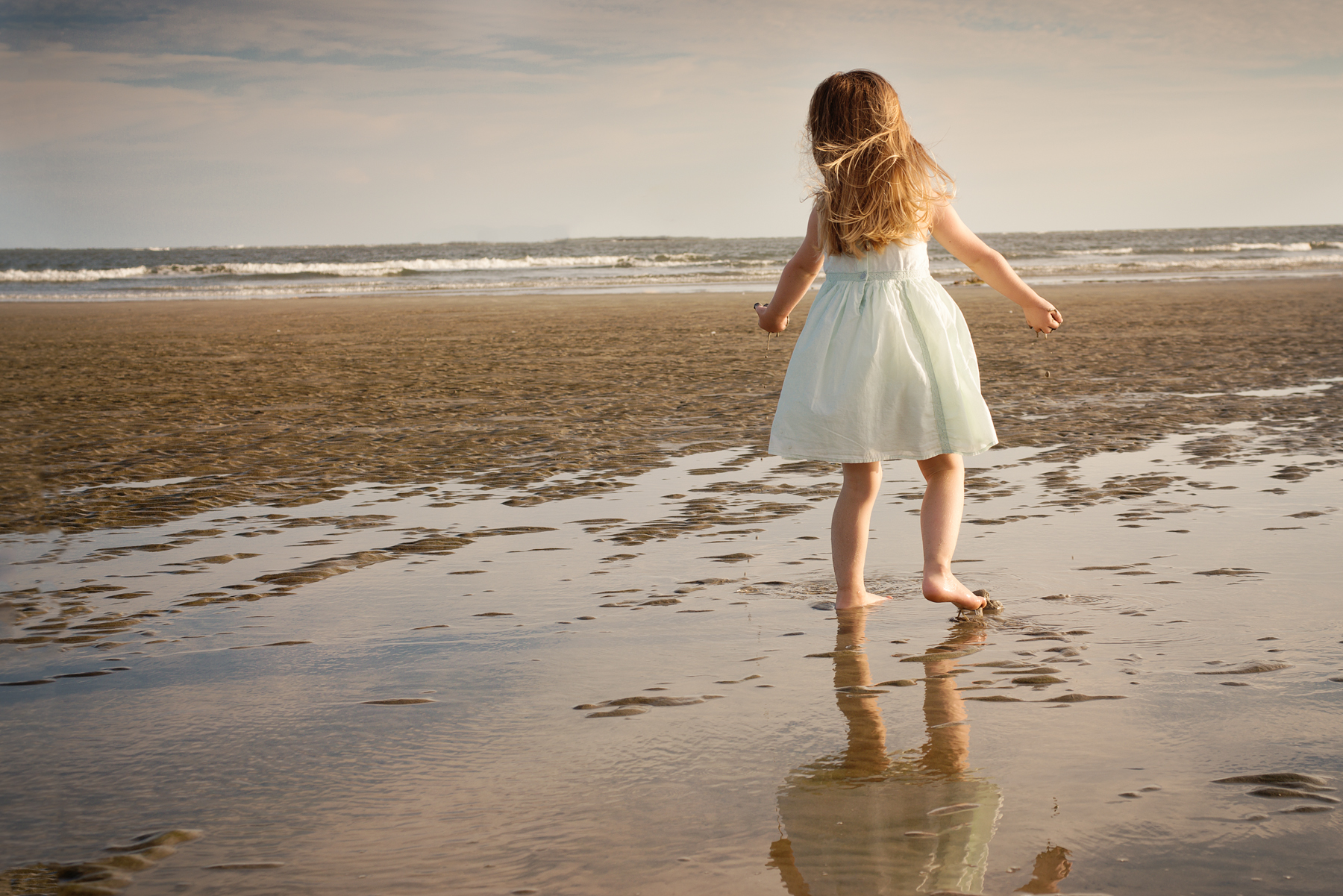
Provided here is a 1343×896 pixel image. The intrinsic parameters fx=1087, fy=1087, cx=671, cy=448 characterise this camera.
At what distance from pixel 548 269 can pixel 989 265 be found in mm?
37824

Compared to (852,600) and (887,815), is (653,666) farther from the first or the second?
(887,815)

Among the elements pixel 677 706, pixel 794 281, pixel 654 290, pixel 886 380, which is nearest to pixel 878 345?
pixel 886 380

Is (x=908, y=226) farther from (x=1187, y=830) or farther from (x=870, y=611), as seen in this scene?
(x=1187, y=830)

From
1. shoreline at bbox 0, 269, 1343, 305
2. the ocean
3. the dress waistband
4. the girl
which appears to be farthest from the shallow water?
the ocean

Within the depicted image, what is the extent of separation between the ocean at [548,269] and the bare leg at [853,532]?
18617 mm

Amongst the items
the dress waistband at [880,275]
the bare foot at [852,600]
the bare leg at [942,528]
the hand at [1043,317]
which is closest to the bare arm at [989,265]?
the hand at [1043,317]

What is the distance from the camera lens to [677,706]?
2.29m

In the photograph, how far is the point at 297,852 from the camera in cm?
170

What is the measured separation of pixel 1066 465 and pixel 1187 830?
11.0 ft

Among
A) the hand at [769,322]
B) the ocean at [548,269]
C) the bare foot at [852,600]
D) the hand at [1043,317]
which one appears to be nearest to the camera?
the bare foot at [852,600]

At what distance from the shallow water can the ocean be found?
59.9 ft

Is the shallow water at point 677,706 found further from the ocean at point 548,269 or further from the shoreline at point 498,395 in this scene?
the ocean at point 548,269

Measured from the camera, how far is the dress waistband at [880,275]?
9.82 ft

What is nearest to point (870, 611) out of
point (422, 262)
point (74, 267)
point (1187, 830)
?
point (1187, 830)
